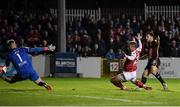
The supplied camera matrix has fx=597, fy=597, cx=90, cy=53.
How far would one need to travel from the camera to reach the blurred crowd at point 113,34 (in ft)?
110

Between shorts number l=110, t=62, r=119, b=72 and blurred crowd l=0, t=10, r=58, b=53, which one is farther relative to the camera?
shorts number l=110, t=62, r=119, b=72

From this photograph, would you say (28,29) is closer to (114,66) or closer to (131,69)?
(114,66)

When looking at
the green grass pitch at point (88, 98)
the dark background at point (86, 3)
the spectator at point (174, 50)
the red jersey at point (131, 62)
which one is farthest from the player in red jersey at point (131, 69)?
the dark background at point (86, 3)

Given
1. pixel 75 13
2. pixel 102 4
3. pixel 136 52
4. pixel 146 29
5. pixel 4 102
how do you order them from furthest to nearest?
pixel 102 4
pixel 75 13
pixel 146 29
pixel 136 52
pixel 4 102

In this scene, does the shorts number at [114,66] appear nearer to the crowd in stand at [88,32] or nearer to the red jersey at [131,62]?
the crowd in stand at [88,32]

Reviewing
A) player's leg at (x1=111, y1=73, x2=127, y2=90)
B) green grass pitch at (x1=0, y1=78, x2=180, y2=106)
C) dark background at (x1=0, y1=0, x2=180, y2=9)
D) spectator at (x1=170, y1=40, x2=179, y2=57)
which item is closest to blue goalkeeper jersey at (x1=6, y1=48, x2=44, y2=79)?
green grass pitch at (x1=0, y1=78, x2=180, y2=106)

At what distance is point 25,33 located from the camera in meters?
33.2

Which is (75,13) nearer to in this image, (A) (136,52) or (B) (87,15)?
(B) (87,15)

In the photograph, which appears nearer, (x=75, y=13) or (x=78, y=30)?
(x=78, y=30)

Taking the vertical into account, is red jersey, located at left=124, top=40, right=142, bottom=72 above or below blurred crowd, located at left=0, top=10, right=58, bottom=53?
below

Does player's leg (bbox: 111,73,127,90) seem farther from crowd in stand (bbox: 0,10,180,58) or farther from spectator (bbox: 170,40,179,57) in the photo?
spectator (bbox: 170,40,179,57)

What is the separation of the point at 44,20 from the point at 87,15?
315 cm

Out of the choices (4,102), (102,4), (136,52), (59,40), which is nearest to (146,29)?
(59,40)

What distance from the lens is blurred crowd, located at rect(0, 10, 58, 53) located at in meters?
32.3
